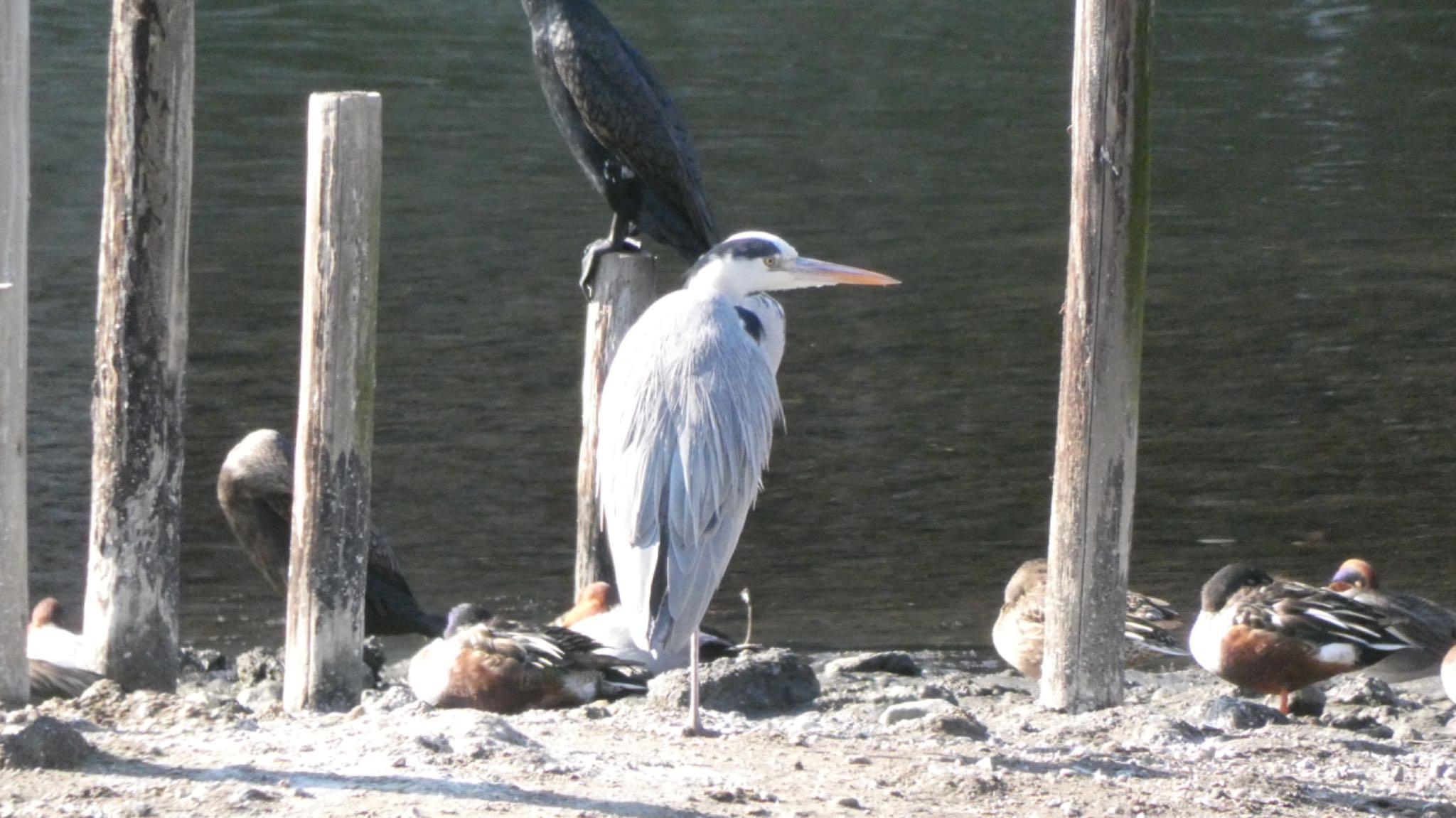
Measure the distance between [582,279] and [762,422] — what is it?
79.2 inches

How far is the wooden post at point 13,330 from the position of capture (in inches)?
226

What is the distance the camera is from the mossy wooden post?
6.18m

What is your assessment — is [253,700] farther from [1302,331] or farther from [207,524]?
[1302,331]

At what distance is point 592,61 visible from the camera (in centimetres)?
839

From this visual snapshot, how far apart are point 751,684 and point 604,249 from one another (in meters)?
1.84

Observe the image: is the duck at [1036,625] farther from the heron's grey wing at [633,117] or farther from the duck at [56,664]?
the duck at [56,664]

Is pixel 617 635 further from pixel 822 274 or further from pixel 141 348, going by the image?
pixel 141 348

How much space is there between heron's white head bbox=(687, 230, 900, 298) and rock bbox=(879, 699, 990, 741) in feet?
4.34

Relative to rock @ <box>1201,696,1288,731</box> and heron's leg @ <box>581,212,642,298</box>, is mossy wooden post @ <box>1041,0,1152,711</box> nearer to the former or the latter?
rock @ <box>1201,696,1288,731</box>

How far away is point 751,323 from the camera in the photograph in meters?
6.70

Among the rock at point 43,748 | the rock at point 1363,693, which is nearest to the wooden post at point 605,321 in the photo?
the rock at point 43,748

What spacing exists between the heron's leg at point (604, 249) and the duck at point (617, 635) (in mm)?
1104

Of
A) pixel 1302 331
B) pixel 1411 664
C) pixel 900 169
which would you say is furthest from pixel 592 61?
pixel 900 169

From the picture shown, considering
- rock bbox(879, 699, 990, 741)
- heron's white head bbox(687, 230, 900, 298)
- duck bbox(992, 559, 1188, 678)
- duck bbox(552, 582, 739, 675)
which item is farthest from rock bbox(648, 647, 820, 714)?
heron's white head bbox(687, 230, 900, 298)
